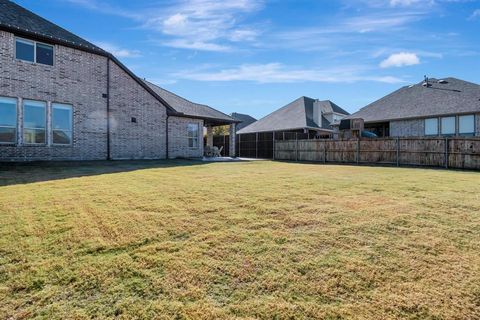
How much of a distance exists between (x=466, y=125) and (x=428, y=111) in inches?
99.7

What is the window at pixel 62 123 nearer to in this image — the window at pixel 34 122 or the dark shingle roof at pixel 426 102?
the window at pixel 34 122

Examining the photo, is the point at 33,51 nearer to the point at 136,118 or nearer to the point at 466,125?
the point at 136,118

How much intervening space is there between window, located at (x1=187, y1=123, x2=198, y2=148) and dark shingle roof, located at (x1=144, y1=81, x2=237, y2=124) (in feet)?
2.55

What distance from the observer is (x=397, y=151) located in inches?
668

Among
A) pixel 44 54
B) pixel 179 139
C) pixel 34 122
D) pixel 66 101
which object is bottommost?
pixel 179 139

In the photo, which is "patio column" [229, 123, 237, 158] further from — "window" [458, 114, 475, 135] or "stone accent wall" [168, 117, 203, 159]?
"window" [458, 114, 475, 135]

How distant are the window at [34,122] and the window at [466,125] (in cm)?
2475

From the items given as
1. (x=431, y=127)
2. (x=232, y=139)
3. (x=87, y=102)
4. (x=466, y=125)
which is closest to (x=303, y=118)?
(x=232, y=139)

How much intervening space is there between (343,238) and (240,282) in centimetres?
167

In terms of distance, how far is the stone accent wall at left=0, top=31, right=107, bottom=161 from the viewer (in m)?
12.5

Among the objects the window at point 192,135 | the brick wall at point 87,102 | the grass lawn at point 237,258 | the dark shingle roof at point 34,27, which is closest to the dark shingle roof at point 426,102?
the window at point 192,135

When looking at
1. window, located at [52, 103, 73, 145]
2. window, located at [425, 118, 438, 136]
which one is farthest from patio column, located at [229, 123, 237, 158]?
window, located at [425, 118, 438, 136]

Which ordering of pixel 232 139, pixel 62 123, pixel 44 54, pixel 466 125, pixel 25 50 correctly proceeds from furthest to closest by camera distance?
pixel 232 139, pixel 466 125, pixel 62 123, pixel 44 54, pixel 25 50

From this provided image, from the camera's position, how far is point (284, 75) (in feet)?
Result: 78.5
